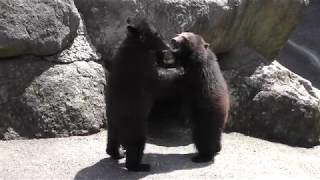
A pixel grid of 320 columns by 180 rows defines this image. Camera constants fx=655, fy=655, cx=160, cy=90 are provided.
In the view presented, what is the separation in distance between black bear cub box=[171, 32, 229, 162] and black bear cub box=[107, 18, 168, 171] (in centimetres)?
51

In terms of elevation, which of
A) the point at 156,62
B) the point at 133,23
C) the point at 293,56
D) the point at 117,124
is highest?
the point at 133,23

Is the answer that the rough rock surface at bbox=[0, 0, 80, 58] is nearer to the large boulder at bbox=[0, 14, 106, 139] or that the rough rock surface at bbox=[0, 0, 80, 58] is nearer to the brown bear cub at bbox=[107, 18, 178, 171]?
the large boulder at bbox=[0, 14, 106, 139]

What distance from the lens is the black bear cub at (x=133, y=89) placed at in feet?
22.7

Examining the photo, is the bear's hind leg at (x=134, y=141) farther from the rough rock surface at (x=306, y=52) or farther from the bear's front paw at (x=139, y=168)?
the rough rock surface at (x=306, y=52)

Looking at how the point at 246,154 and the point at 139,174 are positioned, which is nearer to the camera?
the point at 139,174

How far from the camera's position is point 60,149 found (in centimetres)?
758

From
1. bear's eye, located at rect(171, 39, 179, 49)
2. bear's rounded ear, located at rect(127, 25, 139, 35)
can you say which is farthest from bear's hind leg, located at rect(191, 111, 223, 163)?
bear's rounded ear, located at rect(127, 25, 139, 35)

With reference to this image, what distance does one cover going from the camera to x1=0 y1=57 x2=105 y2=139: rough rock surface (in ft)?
26.0

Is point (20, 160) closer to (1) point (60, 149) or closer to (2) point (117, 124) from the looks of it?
(1) point (60, 149)

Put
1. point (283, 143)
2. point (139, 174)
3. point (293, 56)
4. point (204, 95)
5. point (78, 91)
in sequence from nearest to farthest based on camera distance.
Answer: point (139, 174), point (204, 95), point (78, 91), point (283, 143), point (293, 56)

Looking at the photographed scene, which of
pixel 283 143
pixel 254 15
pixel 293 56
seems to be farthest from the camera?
pixel 293 56

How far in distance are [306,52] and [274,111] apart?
7.76 m

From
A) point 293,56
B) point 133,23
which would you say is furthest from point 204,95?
point 293,56

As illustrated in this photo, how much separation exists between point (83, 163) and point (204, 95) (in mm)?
1576
